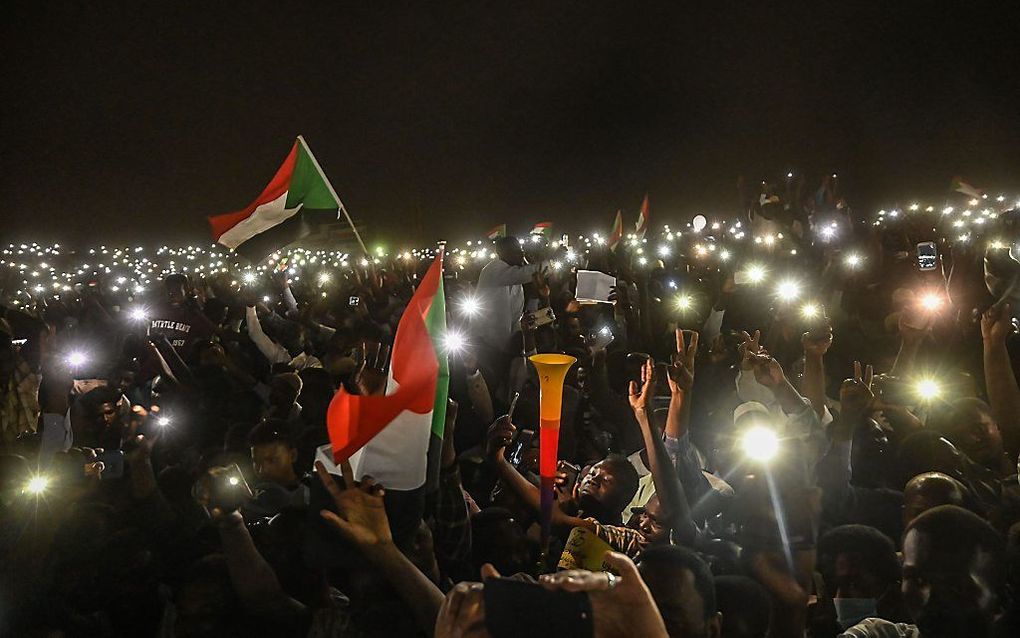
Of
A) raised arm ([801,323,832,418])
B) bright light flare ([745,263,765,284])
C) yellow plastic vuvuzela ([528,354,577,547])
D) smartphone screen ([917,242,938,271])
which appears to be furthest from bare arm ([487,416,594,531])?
smartphone screen ([917,242,938,271])

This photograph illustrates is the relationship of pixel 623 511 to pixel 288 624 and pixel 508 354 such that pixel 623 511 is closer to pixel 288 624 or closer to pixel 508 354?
pixel 288 624

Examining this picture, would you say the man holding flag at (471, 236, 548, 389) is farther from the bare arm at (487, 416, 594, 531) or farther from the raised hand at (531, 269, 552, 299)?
the bare arm at (487, 416, 594, 531)

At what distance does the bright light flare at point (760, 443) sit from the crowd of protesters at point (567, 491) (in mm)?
17

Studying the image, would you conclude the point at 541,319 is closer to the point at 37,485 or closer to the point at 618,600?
the point at 37,485

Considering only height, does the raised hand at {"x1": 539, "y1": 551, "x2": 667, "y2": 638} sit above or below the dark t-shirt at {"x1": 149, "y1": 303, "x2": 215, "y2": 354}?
below

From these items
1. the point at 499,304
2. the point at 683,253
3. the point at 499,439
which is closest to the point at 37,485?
the point at 499,439

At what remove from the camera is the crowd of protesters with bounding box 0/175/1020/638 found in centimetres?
240

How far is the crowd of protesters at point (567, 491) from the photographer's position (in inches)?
94.3

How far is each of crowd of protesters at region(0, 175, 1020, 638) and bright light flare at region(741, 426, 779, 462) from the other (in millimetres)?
17

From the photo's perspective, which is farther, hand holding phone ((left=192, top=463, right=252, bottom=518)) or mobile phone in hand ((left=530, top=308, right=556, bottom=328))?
mobile phone in hand ((left=530, top=308, right=556, bottom=328))

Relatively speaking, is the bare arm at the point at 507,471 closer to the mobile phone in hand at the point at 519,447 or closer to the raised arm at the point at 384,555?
the mobile phone in hand at the point at 519,447

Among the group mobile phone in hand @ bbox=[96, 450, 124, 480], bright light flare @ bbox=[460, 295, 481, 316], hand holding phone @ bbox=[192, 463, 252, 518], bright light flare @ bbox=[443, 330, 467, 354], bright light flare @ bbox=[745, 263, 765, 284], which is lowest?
mobile phone in hand @ bbox=[96, 450, 124, 480]

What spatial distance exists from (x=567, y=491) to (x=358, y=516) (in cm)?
175

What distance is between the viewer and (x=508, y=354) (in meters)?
6.87
